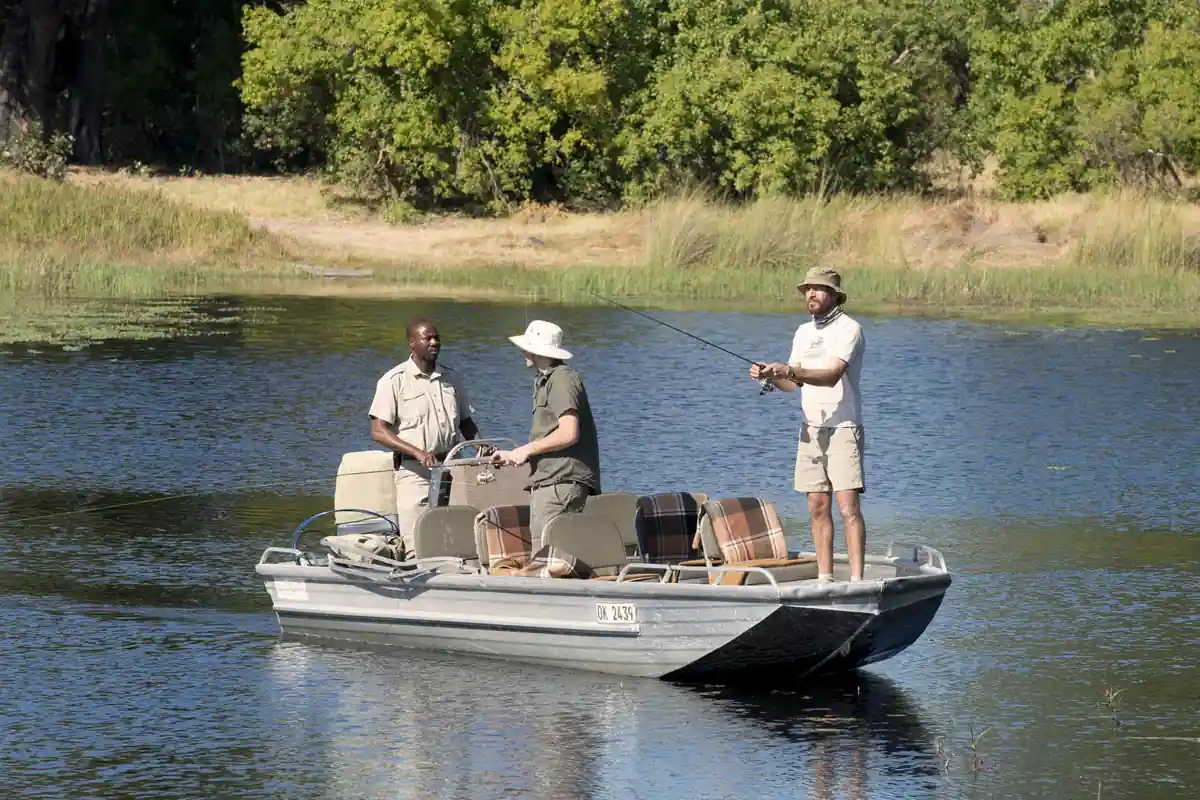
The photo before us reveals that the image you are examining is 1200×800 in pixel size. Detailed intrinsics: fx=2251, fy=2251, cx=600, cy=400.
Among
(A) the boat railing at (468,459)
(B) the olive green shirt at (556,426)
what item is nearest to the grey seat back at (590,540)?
(B) the olive green shirt at (556,426)

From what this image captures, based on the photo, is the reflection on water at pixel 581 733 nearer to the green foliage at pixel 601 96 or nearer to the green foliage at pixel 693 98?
the green foliage at pixel 601 96

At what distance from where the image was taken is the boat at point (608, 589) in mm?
10078

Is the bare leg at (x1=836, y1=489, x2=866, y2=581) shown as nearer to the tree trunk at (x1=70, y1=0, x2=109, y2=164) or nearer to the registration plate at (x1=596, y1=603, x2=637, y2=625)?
the registration plate at (x1=596, y1=603, x2=637, y2=625)

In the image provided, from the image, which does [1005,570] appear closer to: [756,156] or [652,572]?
[652,572]

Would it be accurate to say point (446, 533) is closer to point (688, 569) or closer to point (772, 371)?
point (688, 569)

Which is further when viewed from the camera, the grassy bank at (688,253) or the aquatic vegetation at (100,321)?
the grassy bank at (688,253)

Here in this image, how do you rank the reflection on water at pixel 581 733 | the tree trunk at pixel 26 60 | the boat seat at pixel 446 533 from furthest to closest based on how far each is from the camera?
the tree trunk at pixel 26 60 < the boat seat at pixel 446 533 < the reflection on water at pixel 581 733

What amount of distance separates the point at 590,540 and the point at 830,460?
1.20 meters

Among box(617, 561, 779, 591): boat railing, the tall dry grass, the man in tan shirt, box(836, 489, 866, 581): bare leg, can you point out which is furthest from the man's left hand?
the tall dry grass

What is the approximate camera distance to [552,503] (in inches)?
425

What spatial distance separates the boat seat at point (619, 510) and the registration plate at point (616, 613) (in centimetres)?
57

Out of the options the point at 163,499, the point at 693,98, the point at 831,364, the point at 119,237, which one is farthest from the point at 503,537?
the point at 693,98

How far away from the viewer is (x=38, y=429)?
18703 mm

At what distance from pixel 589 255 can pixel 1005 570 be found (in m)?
24.2
